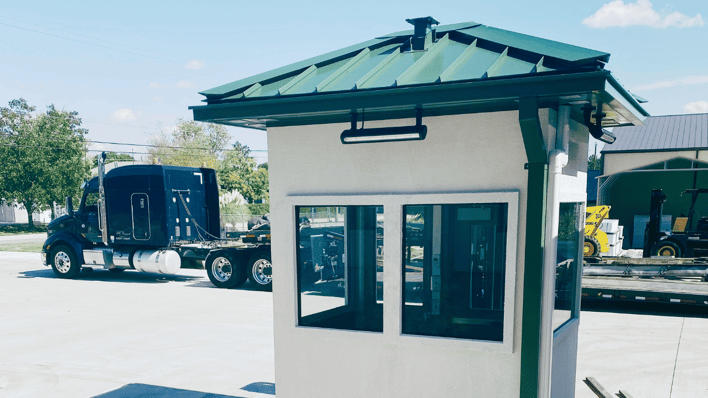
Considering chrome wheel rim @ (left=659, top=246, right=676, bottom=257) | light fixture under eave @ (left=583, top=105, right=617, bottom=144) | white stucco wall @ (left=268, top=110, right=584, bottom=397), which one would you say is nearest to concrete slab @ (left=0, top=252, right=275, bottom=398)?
white stucco wall @ (left=268, top=110, right=584, bottom=397)

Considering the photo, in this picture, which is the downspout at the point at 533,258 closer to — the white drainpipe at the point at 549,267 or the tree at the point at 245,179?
the white drainpipe at the point at 549,267

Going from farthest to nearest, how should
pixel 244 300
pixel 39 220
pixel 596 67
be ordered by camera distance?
pixel 39 220, pixel 244 300, pixel 596 67

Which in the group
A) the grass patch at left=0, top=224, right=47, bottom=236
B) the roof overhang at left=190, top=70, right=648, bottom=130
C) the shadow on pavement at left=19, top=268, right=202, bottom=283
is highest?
the roof overhang at left=190, top=70, right=648, bottom=130

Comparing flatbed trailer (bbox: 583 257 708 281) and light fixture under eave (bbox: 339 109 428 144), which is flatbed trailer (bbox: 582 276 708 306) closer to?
flatbed trailer (bbox: 583 257 708 281)

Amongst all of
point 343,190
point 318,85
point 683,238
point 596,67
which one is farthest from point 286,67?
point 683,238

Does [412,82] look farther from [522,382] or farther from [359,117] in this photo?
[522,382]

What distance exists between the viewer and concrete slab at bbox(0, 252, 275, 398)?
7246mm

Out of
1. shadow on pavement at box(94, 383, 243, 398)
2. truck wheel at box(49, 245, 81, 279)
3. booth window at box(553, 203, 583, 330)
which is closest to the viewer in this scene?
booth window at box(553, 203, 583, 330)

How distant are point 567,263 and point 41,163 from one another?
43109 millimetres

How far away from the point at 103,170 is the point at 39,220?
46.5 m

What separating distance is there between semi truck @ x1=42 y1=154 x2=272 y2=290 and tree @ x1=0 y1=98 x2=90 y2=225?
88.2ft

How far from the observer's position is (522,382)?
4.14m

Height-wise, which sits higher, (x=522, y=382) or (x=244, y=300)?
Result: (x=522, y=382)

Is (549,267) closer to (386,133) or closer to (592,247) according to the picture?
(386,133)
